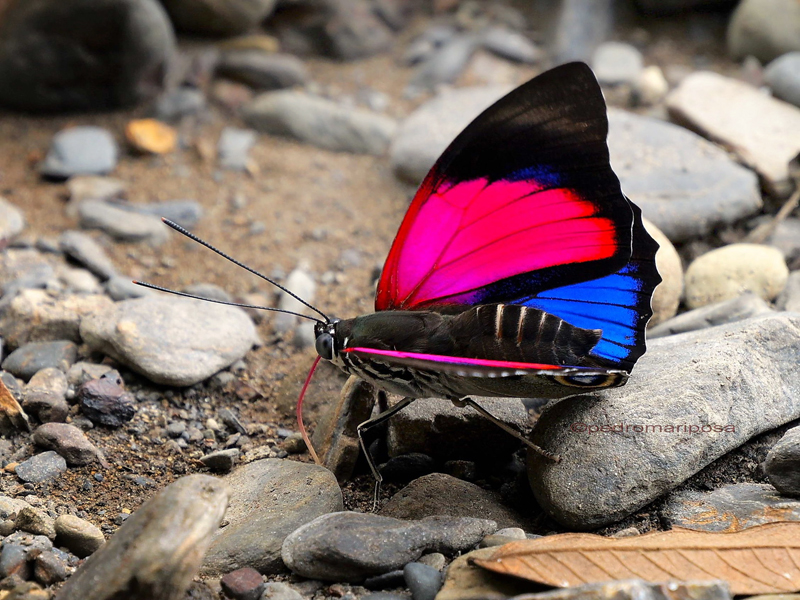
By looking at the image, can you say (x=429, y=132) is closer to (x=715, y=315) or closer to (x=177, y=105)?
(x=177, y=105)

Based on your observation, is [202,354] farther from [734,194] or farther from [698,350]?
[734,194]

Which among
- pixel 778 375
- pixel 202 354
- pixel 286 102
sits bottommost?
pixel 202 354

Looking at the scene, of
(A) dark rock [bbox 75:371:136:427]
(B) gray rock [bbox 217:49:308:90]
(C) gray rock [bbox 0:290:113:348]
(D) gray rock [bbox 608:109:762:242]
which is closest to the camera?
(A) dark rock [bbox 75:371:136:427]

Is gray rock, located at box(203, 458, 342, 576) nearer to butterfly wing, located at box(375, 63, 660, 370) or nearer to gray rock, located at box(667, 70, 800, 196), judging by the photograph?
butterfly wing, located at box(375, 63, 660, 370)

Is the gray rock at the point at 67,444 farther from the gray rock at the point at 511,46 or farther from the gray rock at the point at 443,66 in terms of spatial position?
the gray rock at the point at 511,46

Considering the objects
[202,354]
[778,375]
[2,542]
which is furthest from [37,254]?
[778,375]

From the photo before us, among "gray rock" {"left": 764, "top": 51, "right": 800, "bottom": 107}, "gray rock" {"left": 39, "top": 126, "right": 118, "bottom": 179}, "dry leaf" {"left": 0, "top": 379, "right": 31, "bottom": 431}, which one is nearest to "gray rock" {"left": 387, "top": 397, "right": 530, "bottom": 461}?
"dry leaf" {"left": 0, "top": 379, "right": 31, "bottom": 431}

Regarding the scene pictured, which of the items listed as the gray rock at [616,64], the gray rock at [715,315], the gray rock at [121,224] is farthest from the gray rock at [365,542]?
the gray rock at [616,64]
